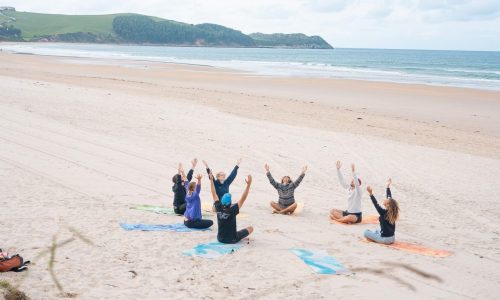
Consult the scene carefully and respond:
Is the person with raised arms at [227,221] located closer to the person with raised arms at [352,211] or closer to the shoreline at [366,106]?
the person with raised arms at [352,211]

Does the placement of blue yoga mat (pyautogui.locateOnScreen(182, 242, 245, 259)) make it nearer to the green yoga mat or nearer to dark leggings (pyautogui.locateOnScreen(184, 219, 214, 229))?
dark leggings (pyautogui.locateOnScreen(184, 219, 214, 229))

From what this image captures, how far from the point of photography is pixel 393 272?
788cm

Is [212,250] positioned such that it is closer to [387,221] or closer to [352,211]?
[387,221]

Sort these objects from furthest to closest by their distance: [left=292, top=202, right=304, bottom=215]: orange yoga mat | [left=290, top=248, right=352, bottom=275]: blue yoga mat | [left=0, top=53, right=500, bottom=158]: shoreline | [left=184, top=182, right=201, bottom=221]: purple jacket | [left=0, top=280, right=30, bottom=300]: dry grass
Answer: [left=0, top=53, right=500, bottom=158]: shoreline → [left=292, top=202, right=304, bottom=215]: orange yoga mat → [left=184, top=182, right=201, bottom=221]: purple jacket → [left=290, top=248, right=352, bottom=275]: blue yoga mat → [left=0, top=280, right=30, bottom=300]: dry grass

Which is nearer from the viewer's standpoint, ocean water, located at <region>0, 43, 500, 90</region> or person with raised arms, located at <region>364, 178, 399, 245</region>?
person with raised arms, located at <region>364, 178, 399, 245</region>

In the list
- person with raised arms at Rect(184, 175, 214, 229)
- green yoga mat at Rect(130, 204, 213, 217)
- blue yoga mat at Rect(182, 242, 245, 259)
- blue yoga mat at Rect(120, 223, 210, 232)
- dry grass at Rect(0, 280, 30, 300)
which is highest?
person with raised arms at Rect(184, 175, 214, 229)

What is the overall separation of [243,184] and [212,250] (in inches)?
205

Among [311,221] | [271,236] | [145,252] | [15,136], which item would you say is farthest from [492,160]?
[15,136]

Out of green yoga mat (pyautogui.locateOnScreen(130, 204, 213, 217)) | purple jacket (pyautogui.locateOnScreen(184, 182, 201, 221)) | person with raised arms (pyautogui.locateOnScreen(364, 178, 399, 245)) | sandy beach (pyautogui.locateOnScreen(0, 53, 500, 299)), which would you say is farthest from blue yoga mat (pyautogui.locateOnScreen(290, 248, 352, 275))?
green yoga mat (pyautogui.locateOnScreen(130, 204, 213, 217))

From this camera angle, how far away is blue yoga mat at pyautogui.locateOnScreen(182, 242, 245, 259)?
333 inches

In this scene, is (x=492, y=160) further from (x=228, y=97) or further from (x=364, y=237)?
(x=228, y=97)

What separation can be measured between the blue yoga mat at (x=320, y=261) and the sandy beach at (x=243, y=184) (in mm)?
162

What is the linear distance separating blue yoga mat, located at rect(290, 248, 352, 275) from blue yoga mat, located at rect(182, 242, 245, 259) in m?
1.03

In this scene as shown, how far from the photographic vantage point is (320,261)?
824 cm
